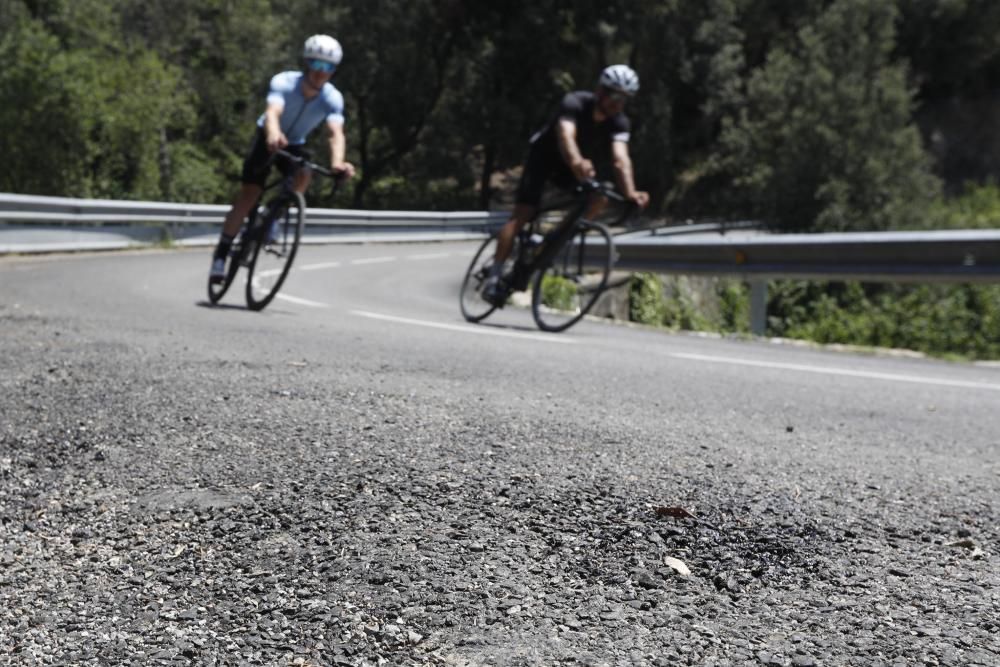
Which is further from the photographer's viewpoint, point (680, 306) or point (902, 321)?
point (902, 321)

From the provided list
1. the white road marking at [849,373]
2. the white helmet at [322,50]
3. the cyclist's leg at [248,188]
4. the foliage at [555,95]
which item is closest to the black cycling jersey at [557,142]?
the white helmet at [322,50]

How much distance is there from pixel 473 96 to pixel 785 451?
42.5 meters

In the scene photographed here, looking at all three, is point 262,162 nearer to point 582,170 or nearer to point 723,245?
point 582,170

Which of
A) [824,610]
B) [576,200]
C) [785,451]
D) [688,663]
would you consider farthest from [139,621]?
[576,200]

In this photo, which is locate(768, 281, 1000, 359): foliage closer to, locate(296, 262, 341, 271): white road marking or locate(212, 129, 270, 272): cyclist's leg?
locate(212, 129, 270, 272): cyclist's leg

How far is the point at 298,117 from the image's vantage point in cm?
796

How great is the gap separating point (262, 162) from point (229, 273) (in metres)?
0.98

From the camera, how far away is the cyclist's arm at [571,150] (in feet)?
25.1

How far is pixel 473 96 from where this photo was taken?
44.6 meters

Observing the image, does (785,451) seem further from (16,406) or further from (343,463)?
(16,406)

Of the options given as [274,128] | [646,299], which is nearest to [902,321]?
[646,299]

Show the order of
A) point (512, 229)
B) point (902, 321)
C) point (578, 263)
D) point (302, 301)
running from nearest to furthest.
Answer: point (512, 229), point (578, 263), point (302, 301), point (902, 321)

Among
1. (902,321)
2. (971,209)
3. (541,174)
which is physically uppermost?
(971,209)

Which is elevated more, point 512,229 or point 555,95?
point 555,95
